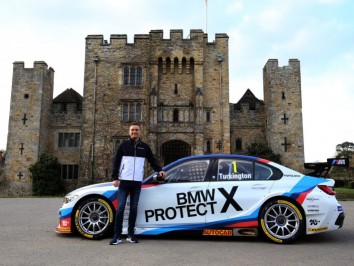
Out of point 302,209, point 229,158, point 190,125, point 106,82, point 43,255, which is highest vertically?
point 106,82

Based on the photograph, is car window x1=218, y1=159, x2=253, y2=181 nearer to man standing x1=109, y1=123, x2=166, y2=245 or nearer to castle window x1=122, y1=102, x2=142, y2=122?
man standing x1=109, y1=123, x2=166, y2=245

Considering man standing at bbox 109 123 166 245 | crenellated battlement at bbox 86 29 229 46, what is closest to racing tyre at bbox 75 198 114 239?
man standing at bbox 109 123 166 245

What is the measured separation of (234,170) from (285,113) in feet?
78.7

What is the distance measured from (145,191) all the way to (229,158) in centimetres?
168

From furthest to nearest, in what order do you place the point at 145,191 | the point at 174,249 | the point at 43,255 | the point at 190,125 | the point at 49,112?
the point at 49,112, the point at 190,125, the point at 145,191, the point at 174,249, the point at 43,255

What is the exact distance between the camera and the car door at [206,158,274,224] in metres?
5.99

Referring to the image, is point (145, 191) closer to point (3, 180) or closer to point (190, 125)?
point (190, 125)

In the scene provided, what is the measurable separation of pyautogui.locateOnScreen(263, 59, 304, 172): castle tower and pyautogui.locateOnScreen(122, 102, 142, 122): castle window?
36.3 feet

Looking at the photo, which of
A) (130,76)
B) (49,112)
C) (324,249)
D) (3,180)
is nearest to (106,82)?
(130,76)

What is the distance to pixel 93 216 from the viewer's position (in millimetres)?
6176

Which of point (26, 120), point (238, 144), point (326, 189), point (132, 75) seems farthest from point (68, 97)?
point (326, 189)

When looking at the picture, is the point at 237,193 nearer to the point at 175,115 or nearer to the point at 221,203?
the point at 221,203

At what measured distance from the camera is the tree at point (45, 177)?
1065 inches

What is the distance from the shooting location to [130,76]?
29.2 metres
